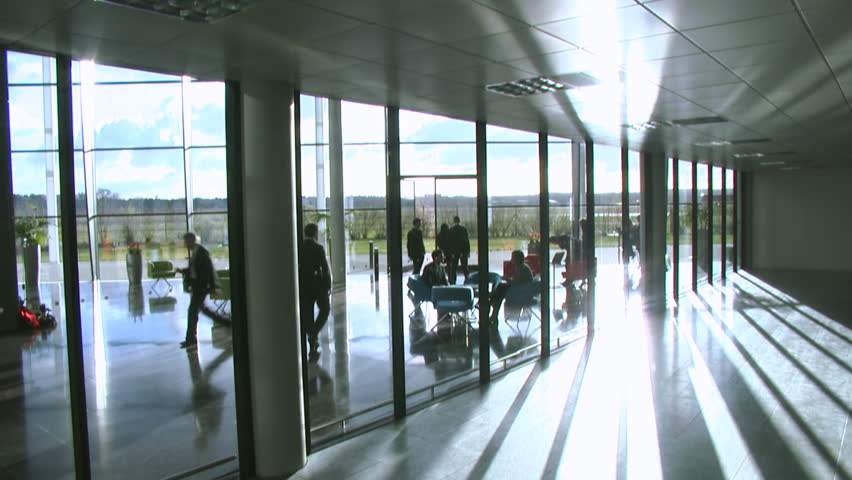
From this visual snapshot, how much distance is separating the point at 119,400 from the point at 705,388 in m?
5.80

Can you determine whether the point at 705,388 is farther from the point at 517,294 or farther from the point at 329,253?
the point at 329,253

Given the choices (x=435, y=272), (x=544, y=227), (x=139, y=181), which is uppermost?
(x=139, y=181)

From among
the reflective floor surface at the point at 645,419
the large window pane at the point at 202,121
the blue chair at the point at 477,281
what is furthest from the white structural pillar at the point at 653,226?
the large window pane at the point at 202,121

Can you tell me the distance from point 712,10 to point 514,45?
1.08 metres

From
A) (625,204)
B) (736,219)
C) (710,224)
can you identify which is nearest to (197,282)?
(625,204)

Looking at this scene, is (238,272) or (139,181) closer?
(238,272)

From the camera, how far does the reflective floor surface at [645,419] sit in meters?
4.25

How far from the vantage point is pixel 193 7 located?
2672 millimetres

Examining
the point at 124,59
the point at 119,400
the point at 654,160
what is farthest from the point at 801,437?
the point at 654,160

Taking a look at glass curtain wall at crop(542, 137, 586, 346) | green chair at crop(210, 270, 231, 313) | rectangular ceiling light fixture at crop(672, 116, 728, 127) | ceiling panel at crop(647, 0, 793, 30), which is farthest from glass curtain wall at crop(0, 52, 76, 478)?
rectangular ceiling light fixture at crop(672, 116, 728, 127)

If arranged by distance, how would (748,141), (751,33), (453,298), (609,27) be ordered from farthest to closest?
1. (748,141)
2. (453,298)
3. (751,33)
4. (609,27)

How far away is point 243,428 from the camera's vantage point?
4.27 m

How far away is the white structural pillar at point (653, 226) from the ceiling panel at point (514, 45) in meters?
8.51

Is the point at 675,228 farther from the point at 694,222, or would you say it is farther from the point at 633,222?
the point at 694,222
